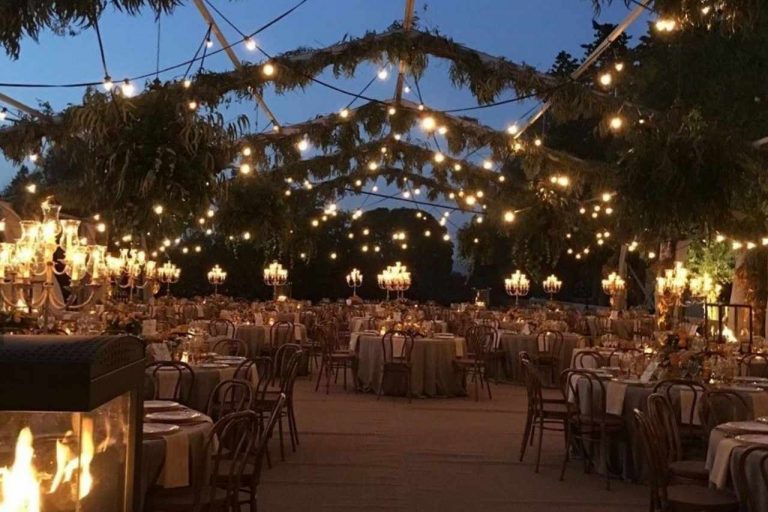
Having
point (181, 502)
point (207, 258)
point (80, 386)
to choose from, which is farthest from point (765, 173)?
point (207, 258)

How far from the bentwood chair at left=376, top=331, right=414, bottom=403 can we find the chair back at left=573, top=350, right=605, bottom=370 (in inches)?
87.5

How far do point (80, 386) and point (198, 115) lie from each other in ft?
14.8

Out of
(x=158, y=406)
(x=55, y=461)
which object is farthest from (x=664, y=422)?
(x=55, y=461)

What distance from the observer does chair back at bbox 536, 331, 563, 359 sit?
13.6 m

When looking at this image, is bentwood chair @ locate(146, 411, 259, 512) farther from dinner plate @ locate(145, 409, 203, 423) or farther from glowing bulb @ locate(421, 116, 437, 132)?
glowing bulb @ locate(421, 116, 437, 132)

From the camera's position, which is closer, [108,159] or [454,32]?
[108,159]

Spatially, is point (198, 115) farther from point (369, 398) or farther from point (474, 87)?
point (369, 398)

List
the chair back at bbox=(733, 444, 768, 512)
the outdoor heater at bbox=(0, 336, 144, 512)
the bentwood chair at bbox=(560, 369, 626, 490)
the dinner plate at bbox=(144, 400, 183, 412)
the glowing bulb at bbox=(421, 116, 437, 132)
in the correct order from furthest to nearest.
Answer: the glowing bulb at bbox=(421, 116, 437, 132) → the bentwood chair at bbox=(560, 369, 626, 490) → the dinner plate at bbox=(144, 400, 183, 412) → the chair back at bbox=(733, 444, 768, 512) → the outdoor heater at bbox=(0, 336, 144, 512)

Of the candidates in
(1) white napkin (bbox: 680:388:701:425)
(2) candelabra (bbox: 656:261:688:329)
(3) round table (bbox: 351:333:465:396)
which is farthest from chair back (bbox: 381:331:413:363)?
(1) white napkin (bbox: 680:388:701:425)

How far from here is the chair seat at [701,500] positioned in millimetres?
4672

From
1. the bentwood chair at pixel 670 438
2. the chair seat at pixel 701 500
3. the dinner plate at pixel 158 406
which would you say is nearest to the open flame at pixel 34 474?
the dinner plate at pixel 158 406

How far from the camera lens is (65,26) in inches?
183

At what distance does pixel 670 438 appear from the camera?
552 centimetres

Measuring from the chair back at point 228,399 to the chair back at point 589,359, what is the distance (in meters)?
3.63
